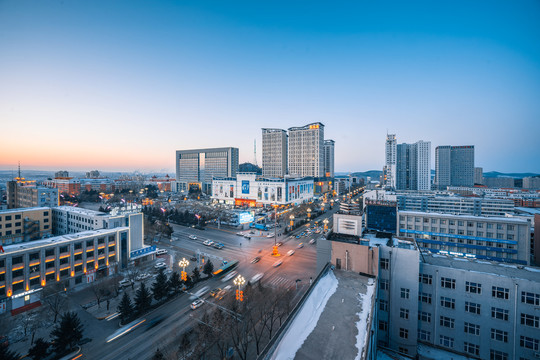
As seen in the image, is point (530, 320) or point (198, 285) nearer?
point (530, 320)

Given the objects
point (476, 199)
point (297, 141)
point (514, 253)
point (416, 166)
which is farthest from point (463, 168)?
point (514, 253)

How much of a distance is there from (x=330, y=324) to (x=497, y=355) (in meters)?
14.6

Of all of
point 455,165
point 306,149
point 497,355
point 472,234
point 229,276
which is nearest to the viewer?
point 497,355

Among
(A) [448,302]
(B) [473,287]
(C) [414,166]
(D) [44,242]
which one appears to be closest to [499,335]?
(A) [448,302]

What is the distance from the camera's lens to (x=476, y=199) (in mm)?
63094

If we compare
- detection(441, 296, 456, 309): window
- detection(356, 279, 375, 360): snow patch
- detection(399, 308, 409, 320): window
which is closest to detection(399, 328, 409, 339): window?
detection(399, 308, 409, 320): window

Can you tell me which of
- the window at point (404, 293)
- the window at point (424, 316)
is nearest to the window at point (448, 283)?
the window at point (424, 316)

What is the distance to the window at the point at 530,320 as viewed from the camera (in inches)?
554

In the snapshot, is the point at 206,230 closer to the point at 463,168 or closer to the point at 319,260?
the point at 319,260

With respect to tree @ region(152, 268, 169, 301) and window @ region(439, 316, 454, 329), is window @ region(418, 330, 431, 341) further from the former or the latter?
tree @ region(152, 268, 169, 301)

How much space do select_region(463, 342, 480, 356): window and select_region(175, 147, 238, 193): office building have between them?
111760 millimetres

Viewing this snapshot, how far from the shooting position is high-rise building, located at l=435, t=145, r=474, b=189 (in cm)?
14512

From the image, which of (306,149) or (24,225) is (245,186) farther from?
(24,225)

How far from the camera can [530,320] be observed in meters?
14.2
